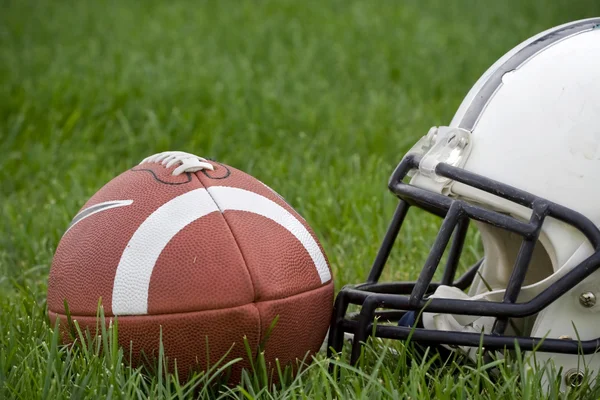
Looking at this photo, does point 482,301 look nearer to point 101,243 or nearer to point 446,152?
point 446,152

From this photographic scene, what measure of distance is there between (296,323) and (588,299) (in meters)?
0.68

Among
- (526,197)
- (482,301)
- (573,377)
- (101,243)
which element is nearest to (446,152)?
(526,197)

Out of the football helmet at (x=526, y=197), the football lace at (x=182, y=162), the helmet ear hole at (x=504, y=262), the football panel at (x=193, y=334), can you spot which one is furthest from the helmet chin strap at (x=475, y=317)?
the football lace at (x=182, y=162)

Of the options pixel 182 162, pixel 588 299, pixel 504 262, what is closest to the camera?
pixel 588 299

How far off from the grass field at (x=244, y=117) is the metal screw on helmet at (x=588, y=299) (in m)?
0.19

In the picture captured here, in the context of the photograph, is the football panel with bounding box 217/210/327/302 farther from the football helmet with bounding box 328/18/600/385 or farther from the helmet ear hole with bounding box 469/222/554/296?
the helmet ear hole with bounding box 469/222/554/296

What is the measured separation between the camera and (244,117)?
16.7 feet

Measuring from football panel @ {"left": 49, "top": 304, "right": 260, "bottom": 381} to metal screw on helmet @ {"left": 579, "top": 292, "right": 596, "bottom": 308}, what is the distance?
2.48 feet

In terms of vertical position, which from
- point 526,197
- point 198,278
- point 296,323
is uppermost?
point 526,197

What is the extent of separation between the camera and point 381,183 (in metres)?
3.97

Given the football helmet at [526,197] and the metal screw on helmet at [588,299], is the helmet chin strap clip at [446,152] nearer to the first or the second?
the football helmet at [526,197]

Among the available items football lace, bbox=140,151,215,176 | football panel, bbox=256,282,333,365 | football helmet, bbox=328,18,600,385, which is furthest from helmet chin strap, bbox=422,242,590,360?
football lace, bbox=140,151,215,176

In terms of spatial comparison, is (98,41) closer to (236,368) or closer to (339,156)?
(339,156)

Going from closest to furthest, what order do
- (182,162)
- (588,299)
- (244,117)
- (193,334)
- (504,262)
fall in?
(193,334) < (588,299) < (182,162) < (504,262) < (244,117)
